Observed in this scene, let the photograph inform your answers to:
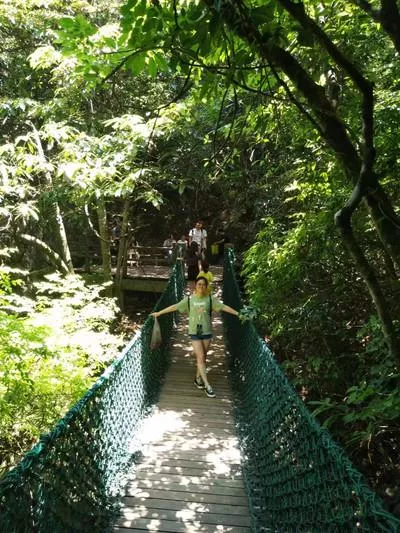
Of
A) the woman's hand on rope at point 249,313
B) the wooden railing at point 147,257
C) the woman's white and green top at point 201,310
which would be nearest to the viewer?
the woman's hand on rope at point 249,313

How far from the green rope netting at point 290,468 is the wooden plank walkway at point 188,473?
0.11m

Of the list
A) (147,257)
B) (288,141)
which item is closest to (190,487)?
→ (288,141)

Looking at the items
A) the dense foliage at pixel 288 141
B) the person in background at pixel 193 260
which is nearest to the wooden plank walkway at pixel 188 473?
the dense foliage at pixel 288 141

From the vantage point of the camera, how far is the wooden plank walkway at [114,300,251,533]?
227 cm

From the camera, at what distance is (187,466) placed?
2.78 metres

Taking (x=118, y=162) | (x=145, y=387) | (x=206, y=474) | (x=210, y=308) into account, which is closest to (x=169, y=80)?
(x=118, y=162)

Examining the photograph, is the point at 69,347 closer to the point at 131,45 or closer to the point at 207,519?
the point at 207,519

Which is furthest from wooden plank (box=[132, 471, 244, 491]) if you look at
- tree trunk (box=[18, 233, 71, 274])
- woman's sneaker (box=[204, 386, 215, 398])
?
tree trunk (box=[18, 233, 71, 274])

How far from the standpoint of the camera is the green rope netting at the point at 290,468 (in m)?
1.33

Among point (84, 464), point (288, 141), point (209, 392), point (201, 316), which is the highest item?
point (288, 141)

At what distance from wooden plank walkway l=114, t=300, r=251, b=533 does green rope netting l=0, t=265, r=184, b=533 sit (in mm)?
128

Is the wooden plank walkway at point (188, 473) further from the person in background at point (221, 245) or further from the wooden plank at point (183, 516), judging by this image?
the person in background at point (221, 245)

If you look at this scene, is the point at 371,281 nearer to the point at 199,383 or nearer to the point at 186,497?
the point at 186,497

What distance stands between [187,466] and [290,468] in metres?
0.93
